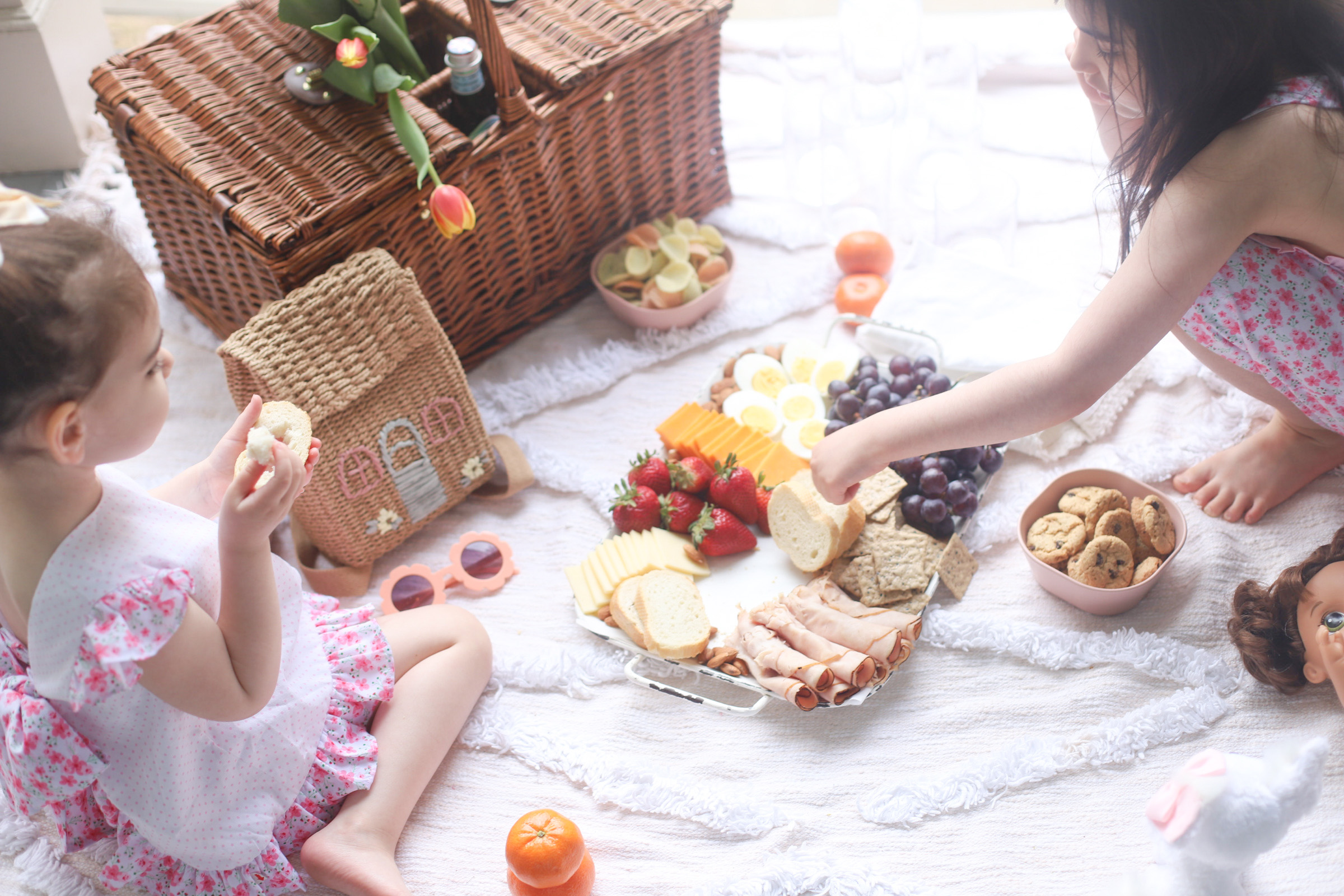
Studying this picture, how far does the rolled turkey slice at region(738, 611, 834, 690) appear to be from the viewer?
4.06 feet

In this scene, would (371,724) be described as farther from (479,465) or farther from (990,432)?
(990,432)

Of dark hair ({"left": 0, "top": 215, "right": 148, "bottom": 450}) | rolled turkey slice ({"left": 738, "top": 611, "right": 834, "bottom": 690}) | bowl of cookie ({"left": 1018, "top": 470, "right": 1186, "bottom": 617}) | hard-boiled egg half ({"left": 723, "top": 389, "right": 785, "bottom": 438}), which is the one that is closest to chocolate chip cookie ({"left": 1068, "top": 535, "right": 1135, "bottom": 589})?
bowl of cookie ({"left": 1018, "top": 470, "right": 1186, "bottom": 617})

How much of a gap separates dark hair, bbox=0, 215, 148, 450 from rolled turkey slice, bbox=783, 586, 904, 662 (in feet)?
2.76

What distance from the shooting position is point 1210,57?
3.29ft

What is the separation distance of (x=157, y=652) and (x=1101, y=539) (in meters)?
1.08

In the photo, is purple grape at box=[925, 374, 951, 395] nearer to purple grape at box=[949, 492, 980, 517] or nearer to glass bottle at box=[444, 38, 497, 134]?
purple grape at box=[949, 492, 980, 517]

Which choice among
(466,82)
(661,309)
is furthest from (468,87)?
(661,309)

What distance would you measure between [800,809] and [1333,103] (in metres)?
0.96

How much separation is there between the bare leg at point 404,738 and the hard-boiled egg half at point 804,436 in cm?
52

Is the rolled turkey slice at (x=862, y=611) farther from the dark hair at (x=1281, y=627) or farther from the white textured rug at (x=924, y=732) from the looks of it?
the dark hair at (x=1281, y=627)

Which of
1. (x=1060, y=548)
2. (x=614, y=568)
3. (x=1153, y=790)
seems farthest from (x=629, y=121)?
(x=1153, y=790)

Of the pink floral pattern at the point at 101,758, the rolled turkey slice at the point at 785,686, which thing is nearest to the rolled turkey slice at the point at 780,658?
the rolled turkey slice at the point at 785,686

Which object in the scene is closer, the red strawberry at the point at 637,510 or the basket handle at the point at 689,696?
the basket handle at the point at 689,696

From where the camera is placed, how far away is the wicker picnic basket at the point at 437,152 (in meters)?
1.44
